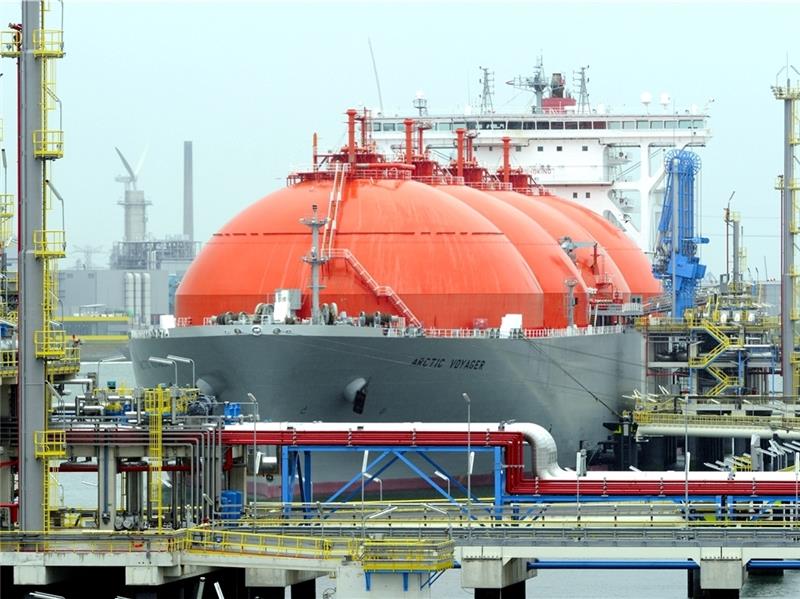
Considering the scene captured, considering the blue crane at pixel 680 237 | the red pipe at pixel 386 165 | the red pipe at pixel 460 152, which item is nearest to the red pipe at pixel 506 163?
the red pipe at pixel 460 152

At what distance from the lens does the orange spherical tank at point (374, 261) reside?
211 ft

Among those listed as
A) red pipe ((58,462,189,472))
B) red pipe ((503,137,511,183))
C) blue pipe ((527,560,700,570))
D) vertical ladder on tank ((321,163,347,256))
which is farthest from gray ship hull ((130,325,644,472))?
blue pipe ((527,560,700,570))

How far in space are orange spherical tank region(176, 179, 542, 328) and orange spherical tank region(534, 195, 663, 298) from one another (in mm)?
20347

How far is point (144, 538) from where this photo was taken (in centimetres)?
3697

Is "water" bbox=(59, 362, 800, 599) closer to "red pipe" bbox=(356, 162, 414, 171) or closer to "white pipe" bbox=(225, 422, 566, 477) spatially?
"white pipe" bbox=(225, 422, 566, 477)

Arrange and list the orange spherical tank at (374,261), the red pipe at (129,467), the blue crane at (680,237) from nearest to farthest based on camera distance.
A: the red pipe at (129,467)
the orange spherical tank at (374,261)
the blue crane at (680,237)

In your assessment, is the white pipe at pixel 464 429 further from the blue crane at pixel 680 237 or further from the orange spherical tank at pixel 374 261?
the blue crane at pixel 680 237

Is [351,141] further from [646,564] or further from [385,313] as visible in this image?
[646,564]

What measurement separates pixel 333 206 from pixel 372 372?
723 centimetres

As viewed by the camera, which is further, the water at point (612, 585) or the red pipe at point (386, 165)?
the red pipe at point (386, 165)

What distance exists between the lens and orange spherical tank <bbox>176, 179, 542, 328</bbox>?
64.2 meters

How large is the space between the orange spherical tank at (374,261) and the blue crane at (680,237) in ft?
57.8

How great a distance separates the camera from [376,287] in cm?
6388

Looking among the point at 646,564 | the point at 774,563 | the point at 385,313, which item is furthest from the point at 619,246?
the point at 774,563
